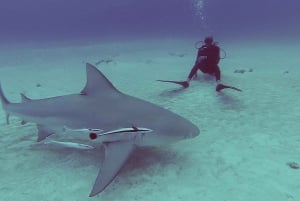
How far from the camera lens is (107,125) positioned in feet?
11.9

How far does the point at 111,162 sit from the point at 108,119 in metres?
0.83

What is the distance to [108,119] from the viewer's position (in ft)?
12.1

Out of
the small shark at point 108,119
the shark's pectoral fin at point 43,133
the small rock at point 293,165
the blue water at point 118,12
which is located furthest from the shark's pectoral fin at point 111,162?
the blue water at point 118,12

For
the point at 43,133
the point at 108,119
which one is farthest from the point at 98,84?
the point at 43,133

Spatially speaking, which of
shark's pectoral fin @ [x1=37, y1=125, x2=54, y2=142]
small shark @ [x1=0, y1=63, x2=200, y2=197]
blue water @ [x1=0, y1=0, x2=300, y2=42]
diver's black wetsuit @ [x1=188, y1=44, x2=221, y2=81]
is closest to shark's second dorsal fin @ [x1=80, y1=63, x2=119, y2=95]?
small shark @ [x1=0, y1=63, x2=200, y2=197]

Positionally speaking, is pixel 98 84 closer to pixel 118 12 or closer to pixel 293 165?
pixel 293 165

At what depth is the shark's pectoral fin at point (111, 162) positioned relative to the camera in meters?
2.71

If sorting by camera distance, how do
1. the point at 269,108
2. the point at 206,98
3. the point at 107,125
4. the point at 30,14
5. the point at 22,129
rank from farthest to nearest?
the point at 30,14
the point at 206,98
the point at 269,108
the point at 22,129
the point at 107,125

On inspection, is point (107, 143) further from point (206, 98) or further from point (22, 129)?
Answer: point (206, 98)

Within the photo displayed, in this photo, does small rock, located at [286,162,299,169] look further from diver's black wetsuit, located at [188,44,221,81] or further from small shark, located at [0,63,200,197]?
diver's black wetsuit, located at [188,44,221,81]

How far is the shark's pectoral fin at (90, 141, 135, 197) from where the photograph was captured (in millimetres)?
2711

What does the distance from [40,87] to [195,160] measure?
6947mm

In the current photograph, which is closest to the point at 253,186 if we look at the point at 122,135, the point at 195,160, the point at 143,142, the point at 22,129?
the point at 195,160

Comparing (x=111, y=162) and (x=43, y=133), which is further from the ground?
(x=111, y=162)
